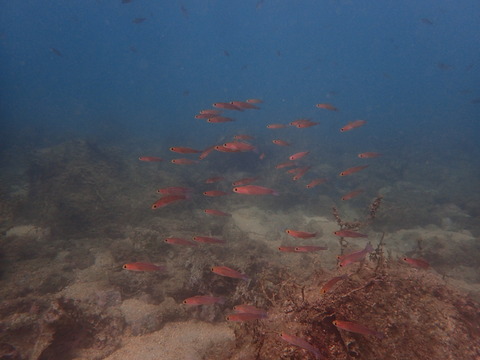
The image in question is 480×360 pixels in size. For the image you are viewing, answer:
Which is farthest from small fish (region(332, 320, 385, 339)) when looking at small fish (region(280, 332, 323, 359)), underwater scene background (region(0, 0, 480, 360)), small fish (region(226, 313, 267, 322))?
small fish (region(226, 313, 267, 322))

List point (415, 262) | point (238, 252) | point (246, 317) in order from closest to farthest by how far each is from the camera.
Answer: point (246, 317) → point (415, 262) → point (238, 252)

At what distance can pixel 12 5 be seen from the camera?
96.8 m

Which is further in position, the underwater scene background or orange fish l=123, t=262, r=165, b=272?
orange fish l=123, t=262, r=165, b=272

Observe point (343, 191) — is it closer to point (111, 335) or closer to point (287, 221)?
point (287, 221)

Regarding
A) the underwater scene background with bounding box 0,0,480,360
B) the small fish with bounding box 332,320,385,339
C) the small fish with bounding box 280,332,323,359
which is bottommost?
the underwater scene background with bounding box 0,0,480,360

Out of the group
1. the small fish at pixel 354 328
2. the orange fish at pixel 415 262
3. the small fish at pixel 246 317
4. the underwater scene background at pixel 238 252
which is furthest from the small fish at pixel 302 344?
the orange fish at pixel 415 262

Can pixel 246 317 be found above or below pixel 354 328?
below

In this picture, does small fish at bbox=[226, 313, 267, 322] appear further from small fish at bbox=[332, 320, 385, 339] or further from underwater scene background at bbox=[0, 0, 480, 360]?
small fish at bbox=[332, 320, 385, 339]

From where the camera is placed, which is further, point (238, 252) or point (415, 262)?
point (238, 252)

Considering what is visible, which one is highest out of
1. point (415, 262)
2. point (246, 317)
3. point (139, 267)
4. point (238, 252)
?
point (246, 317)

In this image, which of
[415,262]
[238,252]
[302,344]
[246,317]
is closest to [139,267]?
[246,317]

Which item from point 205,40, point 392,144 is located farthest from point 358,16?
point 392,144

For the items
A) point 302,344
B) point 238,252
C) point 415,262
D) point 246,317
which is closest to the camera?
point 302,344

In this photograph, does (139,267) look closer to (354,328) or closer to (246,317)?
(246,317)
